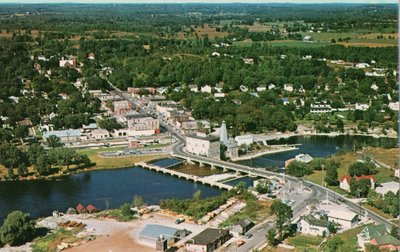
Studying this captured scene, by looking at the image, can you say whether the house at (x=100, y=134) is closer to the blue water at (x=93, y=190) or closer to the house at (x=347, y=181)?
the blue water at (x=93, y=190)

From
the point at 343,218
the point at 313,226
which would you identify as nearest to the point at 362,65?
the point at 343,218

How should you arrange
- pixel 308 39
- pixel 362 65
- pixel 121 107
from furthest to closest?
pixel 308 39 < pixel 362 65 < pixel 121 107

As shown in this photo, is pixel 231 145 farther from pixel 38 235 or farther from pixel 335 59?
pixel 335 59

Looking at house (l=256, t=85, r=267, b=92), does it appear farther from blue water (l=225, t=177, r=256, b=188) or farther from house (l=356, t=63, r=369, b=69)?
blue water (l=225, t=177, r=256, b=188)

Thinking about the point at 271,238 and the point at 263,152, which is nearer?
the point at 271,238

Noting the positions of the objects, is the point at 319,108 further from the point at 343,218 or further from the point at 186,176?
the point at 343,218

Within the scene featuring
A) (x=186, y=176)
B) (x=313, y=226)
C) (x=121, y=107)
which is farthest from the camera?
(x=121, y=107)


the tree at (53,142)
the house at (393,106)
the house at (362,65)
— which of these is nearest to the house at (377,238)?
the tree at (53,142)

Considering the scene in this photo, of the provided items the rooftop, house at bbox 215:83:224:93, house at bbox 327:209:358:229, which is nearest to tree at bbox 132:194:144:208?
the rooftop
